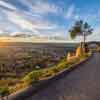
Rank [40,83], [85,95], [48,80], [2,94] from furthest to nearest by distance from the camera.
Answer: [48,80] → [40,83] → [85,95] → [2,94]

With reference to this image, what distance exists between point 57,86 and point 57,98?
70.3 inches

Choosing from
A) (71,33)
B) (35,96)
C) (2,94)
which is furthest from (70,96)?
(71,33)

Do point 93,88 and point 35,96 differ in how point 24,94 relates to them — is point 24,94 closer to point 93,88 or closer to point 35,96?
point 35,96

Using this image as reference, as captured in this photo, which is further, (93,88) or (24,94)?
(93,88)

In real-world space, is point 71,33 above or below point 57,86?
above

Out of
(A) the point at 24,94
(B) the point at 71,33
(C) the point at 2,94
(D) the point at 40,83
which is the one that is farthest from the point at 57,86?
(B) the point at 71,33

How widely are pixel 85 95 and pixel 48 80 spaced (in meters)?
2.39

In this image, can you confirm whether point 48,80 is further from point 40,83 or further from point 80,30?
point 80,30

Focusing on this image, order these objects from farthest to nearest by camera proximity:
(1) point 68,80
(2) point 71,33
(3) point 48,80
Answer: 1. (2) point 71,33
2. (1) point 68,80
3. (3) point 48,80

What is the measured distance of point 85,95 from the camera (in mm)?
8203

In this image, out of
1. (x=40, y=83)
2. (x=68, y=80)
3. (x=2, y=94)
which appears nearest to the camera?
(x=2, y=94)

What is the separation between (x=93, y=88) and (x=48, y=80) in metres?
2.04

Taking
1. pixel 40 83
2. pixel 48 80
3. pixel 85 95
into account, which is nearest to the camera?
pixel 85 95

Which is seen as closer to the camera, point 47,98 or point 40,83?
point 47,98
